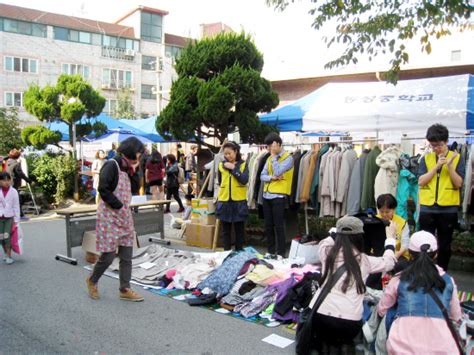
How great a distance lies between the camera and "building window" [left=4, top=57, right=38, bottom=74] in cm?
3447

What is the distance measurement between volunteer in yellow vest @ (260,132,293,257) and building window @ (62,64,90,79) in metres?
35.0

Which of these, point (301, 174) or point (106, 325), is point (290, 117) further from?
point (106, 325)

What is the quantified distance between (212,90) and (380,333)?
6.30m

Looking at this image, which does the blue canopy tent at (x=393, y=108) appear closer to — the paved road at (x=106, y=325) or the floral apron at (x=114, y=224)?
the floral apron at (x=114, y=224)

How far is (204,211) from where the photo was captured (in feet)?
26.1

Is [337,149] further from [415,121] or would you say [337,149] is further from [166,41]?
[166,41]

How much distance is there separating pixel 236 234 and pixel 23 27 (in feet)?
117

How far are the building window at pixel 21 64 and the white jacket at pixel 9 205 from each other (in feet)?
106

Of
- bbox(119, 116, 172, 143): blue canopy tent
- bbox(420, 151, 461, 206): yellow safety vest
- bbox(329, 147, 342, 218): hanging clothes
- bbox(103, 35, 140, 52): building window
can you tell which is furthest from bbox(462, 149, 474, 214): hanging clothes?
bbox(103, 35, 140, 52): building window

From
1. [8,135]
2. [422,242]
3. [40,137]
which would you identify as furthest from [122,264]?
[8,135]

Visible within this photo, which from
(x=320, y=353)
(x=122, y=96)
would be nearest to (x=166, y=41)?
(x=122, y=96)

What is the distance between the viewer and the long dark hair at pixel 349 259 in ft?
11.2

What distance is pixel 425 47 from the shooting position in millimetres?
5973

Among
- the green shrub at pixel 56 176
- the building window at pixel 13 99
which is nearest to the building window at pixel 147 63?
the building window at pixel 13 99
